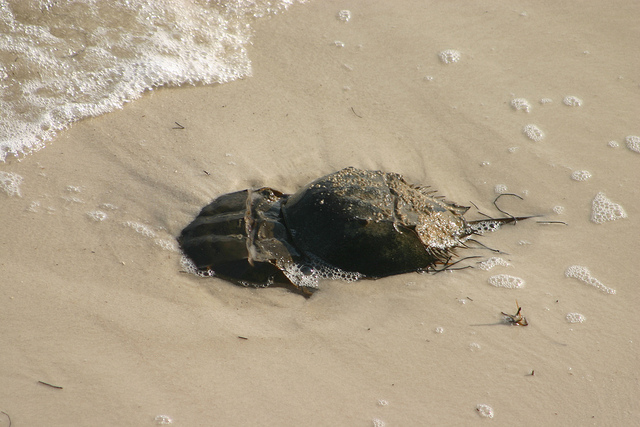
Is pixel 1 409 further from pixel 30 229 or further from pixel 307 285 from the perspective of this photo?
pixel 307 285

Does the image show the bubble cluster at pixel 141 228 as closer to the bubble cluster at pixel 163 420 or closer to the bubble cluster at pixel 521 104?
the bubble cluster at pixel 163 420

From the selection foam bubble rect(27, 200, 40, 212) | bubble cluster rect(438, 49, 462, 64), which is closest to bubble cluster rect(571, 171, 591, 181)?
bubble cluster rect(438, 49, 462, 64)

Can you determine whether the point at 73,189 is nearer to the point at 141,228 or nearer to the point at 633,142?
the point at 141,228

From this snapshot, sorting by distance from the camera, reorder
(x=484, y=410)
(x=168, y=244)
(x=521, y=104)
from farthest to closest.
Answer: (x=521, y=104)
(x=168, y=244)
(x=484, y=410)

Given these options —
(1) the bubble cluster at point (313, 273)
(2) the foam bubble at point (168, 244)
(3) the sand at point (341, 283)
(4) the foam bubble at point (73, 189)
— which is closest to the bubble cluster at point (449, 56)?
(3) the sand at point (341, 283)

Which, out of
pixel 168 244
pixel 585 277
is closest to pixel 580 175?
pixel 585 277

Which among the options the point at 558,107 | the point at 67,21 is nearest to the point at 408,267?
the point at 558,107
